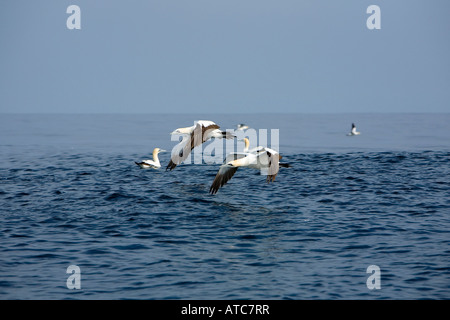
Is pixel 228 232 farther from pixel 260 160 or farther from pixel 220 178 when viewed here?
pixel 220 178

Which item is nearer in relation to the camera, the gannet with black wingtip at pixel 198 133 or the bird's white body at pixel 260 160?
the bird's white body at pixel 260 160

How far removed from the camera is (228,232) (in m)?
15.1

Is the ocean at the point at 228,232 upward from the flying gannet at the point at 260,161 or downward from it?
downward

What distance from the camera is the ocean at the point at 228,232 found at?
37.9 feet

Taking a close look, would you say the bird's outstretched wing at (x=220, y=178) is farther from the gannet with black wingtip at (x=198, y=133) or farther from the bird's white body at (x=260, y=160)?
the gannet with black wingtip at (x=198, y=133)

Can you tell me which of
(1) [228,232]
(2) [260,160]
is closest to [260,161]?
(2) [260,160]

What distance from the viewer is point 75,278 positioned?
1180cm

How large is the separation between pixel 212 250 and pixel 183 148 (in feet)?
33.9

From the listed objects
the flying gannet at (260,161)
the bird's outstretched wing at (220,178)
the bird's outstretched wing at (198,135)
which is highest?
the bird's outstretched wing at (198,135)

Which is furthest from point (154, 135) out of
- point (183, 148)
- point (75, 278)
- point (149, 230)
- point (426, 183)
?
point (75, 278)

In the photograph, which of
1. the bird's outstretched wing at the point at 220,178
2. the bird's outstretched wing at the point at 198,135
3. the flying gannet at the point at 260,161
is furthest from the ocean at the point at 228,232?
the bird's outstretched wing at the point at 198,135

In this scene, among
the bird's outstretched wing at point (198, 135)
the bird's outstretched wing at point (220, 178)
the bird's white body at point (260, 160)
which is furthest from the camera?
the bird's outstretched wing at point (198, 135)

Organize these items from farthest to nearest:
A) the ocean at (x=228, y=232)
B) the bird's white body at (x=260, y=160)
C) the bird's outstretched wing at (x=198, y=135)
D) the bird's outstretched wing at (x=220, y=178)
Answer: the bird's outstretched wing at (x=198, y=135) < the bird's outstretched wing at (x=220, y=178) < the bird's white body at (x=260, y=160) < the ocean at (x=228, y=232)
